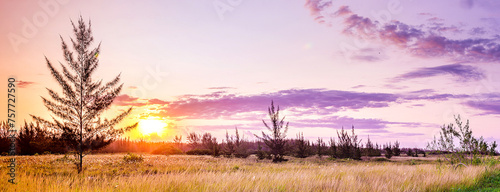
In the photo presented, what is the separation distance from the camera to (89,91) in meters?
16.0

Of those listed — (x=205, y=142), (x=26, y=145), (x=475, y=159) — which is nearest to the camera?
(x=475, y=159)

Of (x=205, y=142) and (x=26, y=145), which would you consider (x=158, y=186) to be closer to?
(x=26, y=145)

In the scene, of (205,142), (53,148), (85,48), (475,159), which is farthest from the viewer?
(205,142)

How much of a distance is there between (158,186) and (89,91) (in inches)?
403

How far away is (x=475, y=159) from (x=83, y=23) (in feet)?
71.6

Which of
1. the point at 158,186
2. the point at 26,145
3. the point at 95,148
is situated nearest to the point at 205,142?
the point at 26,145

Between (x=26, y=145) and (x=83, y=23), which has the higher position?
(x=83, y=23)

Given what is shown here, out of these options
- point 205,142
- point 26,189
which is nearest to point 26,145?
point 205,142

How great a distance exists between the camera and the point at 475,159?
19.1 m

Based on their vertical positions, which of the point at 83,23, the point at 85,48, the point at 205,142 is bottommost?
the point at 205,142

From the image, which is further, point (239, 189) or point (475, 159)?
point (475, 159)

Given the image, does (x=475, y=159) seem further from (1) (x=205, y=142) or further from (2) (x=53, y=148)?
(1) (x=205, y=142)

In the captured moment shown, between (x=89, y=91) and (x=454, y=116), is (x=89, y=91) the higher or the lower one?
the higher one

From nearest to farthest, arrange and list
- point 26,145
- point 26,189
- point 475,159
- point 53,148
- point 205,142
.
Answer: point 26,189, point 53,148, point 475,159, point 26,145, point 205,142
